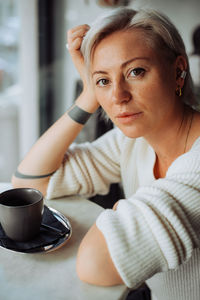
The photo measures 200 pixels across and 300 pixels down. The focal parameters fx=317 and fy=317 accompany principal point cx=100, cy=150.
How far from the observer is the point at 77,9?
8.21 feet

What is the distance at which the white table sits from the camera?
0.61 m

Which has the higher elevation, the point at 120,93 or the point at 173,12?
the point at 173,12

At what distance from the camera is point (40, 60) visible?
251 cm

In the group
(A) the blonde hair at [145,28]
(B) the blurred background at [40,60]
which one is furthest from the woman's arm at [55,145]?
(B) the blurred background at [40,60]

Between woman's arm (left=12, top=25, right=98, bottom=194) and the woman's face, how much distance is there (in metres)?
0.18

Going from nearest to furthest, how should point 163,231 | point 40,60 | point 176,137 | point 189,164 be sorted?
1. point 163,231
2. point 189,164
3. point 176,137
4. point 40,60

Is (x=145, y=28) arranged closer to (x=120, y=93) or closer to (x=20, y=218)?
(x=120, y=93)

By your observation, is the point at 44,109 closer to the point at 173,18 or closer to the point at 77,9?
the point at 77,9

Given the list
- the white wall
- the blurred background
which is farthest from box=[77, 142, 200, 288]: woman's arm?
the white wall

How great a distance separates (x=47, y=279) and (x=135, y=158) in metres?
0.62

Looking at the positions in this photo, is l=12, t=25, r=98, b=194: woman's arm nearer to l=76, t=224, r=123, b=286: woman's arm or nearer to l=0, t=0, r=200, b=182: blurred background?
l=76, t=224, r=123, b=286: woman's arm

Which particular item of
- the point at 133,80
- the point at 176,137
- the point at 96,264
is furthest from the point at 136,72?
the point at 96,264

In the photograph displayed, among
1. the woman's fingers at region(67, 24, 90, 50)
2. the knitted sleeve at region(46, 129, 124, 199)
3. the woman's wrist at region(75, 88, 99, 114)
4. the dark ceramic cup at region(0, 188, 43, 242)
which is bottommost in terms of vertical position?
the knitted sleeve at region(46, 129, 124, 199)

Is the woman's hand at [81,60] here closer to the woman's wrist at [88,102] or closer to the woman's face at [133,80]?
the woman's wrist at [88,102]
